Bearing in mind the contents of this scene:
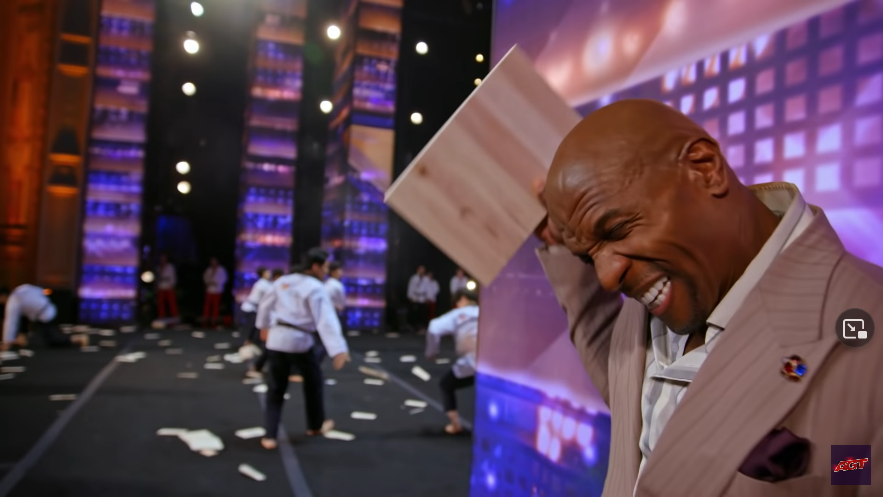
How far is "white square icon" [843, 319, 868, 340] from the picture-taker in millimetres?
876

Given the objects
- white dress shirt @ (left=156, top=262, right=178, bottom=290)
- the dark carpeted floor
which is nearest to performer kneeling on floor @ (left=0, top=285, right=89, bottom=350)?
the dark carpeted floor

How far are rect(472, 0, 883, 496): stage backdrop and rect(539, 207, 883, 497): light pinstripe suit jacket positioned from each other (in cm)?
49

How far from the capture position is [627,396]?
1.25 metres

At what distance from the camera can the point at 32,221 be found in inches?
483

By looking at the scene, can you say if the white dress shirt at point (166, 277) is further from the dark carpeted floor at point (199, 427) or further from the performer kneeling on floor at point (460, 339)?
the performer kneeling on floor at point (460, 339)

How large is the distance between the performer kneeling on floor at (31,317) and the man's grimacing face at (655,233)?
10.1m

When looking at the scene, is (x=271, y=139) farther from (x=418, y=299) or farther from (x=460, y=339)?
(x=460, y=339)

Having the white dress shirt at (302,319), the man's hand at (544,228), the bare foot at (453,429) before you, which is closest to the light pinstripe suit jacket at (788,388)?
the man's hand at (544,228)

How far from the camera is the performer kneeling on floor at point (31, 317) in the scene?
346 inches

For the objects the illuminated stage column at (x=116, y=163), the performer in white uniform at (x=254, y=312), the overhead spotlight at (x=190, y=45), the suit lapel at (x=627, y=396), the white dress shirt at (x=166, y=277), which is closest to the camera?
the suit lapel at (x=627, y=396)

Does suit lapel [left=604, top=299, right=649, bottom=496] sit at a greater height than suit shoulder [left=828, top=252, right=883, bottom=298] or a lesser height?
lesser

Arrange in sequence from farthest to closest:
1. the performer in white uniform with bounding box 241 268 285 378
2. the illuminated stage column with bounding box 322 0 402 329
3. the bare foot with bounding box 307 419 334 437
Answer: the illuminated stage column with bounding box 322 0 402 329
the performer in white uniform with bounding box 241 268 285 378
the bare foot with bounding box 307 419 334 437

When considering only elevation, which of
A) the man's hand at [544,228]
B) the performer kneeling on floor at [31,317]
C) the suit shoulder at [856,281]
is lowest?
the performer kneeling on floor at [31,317]

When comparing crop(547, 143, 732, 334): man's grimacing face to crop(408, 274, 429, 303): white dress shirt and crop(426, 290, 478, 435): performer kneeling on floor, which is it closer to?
crop(426, 290, 478, 435): performer kneeling on floor
